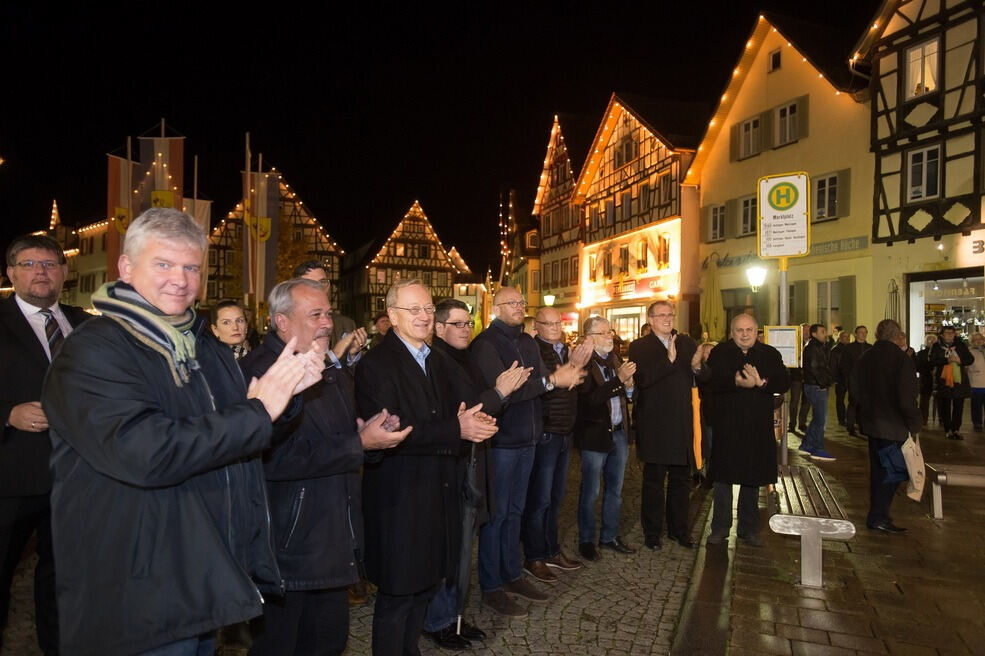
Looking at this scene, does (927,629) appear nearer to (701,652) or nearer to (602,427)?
(701,652)

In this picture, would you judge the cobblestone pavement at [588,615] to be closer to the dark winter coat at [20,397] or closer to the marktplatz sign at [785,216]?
the dark winter coat at [20,397]

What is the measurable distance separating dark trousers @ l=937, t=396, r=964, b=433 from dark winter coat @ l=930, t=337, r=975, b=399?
0.31 feet

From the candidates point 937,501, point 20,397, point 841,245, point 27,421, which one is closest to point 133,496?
point 27,421

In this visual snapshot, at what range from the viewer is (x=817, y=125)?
2258cm

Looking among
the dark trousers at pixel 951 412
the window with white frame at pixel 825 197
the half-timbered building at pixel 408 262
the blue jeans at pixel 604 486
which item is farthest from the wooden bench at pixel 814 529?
the half-timbered building at pixel 408 262

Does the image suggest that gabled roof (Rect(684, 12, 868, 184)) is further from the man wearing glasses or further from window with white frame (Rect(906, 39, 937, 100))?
the man wearing glasses

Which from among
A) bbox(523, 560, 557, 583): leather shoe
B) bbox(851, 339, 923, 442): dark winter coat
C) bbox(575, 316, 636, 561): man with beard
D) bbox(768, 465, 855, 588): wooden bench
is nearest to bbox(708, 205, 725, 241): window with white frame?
bbox(851, 339, 923, 442): dark winter coat

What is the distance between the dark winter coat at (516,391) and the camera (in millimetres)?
5234

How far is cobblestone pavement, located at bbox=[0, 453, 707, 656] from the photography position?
439 centimetres

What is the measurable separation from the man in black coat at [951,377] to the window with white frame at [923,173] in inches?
255

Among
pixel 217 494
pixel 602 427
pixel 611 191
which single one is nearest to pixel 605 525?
pixel 602 427

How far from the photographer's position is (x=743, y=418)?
6.68 metres

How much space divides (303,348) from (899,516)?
7.18 m

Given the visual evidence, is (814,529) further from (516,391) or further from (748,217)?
(748,217)
